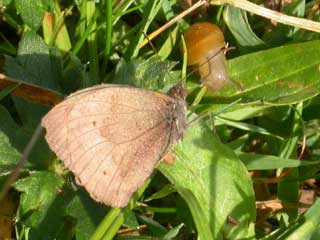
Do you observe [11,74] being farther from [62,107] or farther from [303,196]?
[303,196]

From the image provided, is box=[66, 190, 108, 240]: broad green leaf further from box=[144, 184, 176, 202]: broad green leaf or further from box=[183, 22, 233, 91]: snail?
box=[183, 22, 233, 91]: snail

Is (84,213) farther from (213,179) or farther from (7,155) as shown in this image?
(213,179)

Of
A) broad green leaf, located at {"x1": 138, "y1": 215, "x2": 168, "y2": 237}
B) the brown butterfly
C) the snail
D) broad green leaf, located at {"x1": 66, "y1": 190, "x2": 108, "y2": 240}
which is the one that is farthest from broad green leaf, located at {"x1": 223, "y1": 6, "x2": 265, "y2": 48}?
broad green leaf, located at {"x1": 66, "y1": 190, "x2": 108, "y2": 240}

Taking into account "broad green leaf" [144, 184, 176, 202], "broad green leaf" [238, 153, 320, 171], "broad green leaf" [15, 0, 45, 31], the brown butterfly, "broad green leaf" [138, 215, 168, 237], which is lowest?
"broad green leaf" [138, 215, 168, 237]

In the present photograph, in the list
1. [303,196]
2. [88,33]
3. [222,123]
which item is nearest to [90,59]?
[88,33]

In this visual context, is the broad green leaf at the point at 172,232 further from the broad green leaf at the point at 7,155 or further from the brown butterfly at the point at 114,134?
the broad green leaf at the point at 7,155

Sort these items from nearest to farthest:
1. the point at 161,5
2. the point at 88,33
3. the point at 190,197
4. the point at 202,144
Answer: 1. the point at 190,197
2. the point at 202,144
3. the point at 88,33
4. the point at 161,5

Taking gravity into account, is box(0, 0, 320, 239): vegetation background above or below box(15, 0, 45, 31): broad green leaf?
below
